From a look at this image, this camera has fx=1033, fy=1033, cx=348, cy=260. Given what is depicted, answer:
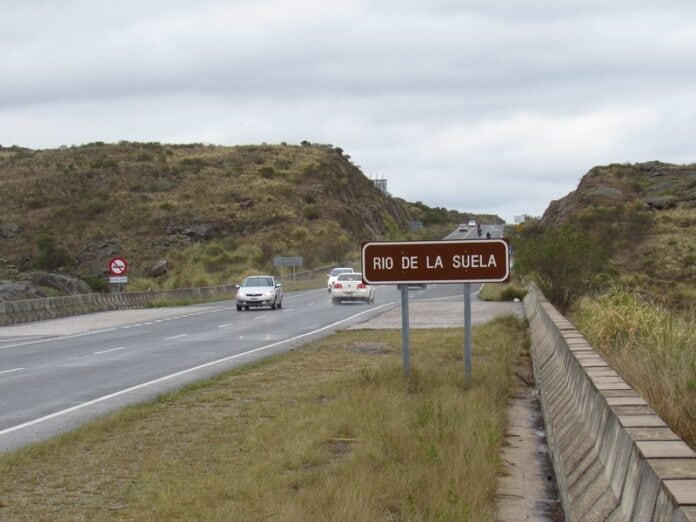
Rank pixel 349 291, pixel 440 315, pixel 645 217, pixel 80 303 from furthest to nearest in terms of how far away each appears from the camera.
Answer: pixel 645 217 < pixel 349 291 < pixel 80 303 < pixel 440 315

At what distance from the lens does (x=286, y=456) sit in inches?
354

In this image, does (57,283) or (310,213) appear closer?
(57,283)

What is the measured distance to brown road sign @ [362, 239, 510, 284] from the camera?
13.7m

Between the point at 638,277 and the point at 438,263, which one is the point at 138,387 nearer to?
the point at 438,263

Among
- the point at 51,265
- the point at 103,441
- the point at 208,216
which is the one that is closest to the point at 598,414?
the point at 103,441

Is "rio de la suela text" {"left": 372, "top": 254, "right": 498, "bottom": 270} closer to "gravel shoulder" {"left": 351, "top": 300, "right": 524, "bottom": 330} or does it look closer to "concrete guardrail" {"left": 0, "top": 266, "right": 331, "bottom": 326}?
"gravel shoulder" {"left": 351, "top": 300, "right": 524, "bottom": 330}

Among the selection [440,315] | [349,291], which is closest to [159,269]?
[349,291]

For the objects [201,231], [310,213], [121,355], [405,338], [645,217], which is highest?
[310,213]

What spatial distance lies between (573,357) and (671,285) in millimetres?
46059

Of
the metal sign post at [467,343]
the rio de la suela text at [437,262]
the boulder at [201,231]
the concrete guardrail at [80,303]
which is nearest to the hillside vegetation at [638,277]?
the metal sign post at [467,343]

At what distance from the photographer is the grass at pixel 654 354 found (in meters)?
8.01

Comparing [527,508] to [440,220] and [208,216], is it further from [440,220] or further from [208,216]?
[440,220]

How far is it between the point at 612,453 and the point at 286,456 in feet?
13.5

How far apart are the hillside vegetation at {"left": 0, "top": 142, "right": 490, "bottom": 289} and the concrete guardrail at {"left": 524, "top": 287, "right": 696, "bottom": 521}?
56204 millimetres
